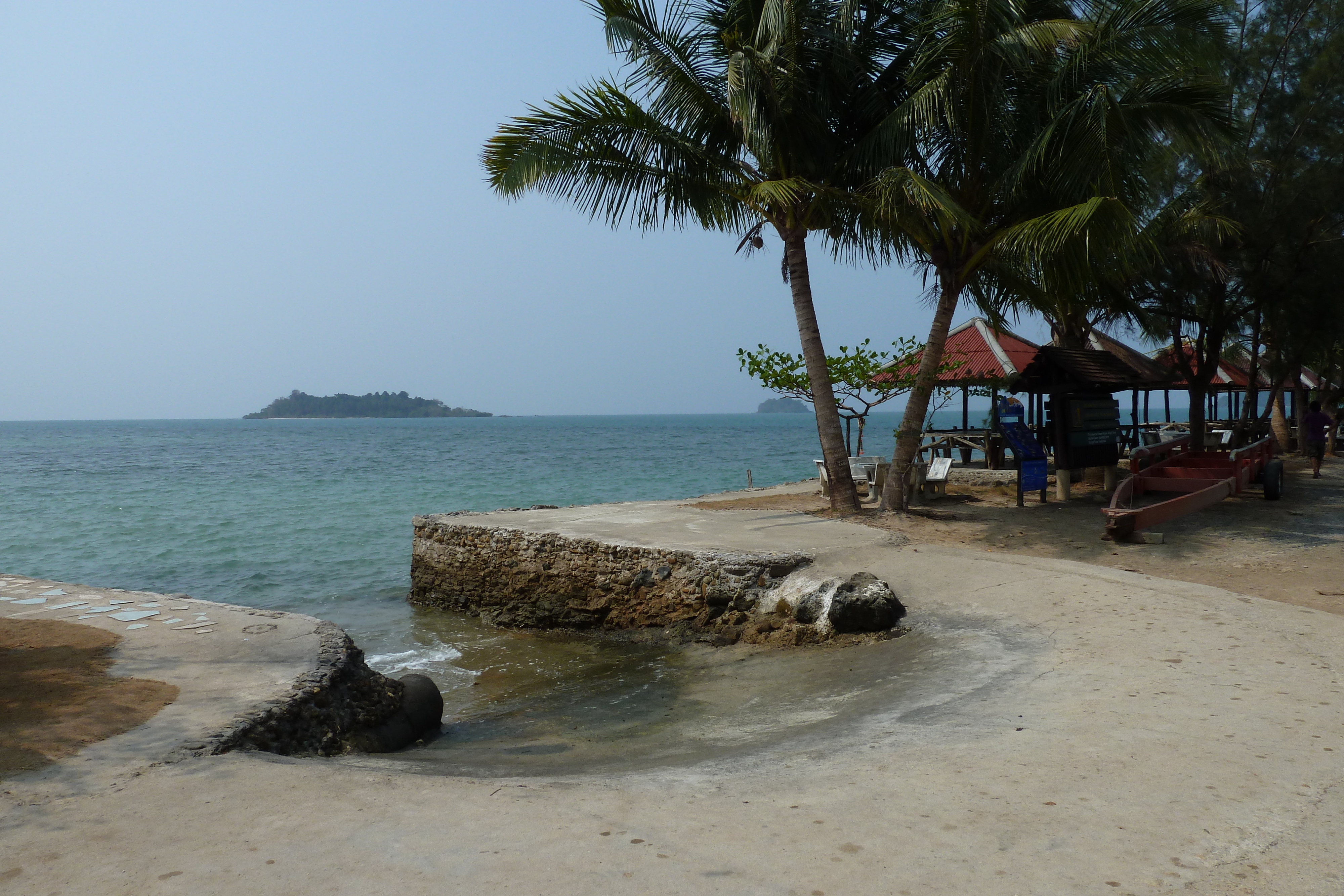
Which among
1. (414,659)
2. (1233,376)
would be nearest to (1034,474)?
(414,659)

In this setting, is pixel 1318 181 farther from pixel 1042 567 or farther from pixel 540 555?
pixel 540 555

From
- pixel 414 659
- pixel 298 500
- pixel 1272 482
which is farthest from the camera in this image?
pixel 298 500

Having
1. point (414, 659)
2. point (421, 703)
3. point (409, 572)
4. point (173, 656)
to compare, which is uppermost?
point (173, 656)

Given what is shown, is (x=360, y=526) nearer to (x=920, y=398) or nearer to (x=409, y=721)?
(x=920, y=398)

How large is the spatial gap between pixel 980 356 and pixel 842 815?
56.6 ft

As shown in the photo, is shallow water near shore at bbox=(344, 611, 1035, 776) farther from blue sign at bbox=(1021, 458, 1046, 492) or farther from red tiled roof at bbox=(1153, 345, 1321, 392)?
red tiled roof at bbox=(1153, 345, 1321, 392)

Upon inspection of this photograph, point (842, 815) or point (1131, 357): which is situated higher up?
point (1131, 357)

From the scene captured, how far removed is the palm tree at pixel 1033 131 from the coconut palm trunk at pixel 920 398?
2 centimetres

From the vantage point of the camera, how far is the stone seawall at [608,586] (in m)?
8.65

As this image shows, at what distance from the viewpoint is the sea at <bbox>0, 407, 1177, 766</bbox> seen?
857 centimetres

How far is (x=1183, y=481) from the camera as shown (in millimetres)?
13320

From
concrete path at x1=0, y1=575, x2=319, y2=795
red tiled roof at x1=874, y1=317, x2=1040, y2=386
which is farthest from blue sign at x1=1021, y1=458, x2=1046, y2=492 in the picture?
concrete path at x1=0, y1=575, x2=319, y2=795

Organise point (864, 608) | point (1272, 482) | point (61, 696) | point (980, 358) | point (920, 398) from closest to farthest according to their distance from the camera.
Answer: point (61, 696) < point (864, 608) < point (920, 398) < point (1272, 482) < point (980, 358)

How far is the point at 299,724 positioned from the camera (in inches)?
202
